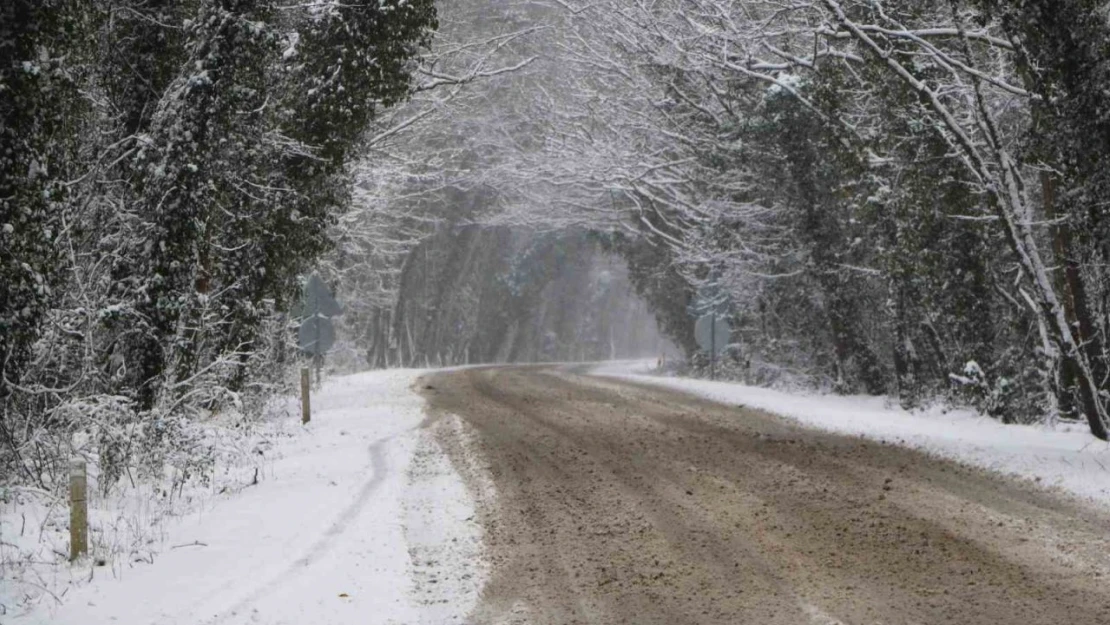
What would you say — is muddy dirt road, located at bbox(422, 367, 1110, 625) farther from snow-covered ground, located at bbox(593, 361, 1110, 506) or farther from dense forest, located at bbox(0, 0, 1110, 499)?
dense forest, located at bbox(0, 0, 1110, 499)

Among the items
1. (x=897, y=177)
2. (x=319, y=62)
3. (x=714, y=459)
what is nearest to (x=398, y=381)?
(x=319, y=62)

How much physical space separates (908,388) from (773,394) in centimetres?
354

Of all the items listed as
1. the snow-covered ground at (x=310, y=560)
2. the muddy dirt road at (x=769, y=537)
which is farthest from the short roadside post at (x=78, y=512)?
the muddy dirt road at (x=769, y=537)

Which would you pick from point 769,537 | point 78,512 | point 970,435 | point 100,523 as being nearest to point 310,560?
point 78,512

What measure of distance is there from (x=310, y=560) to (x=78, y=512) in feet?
6.56

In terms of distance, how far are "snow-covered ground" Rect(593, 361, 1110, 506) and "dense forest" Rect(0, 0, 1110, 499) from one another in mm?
826

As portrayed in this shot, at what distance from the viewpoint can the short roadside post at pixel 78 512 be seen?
29.6ft

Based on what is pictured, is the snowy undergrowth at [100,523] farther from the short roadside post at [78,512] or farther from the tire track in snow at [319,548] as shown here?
the tire track in snow at [319,548]

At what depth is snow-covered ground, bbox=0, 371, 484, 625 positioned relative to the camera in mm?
7754

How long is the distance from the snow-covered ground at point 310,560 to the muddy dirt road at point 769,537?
17.7 inches

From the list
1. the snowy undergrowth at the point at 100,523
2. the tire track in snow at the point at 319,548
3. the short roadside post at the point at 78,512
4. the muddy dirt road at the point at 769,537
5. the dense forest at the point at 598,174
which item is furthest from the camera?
the dense forest at the point at 598,174

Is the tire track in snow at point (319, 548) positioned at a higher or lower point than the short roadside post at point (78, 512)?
lower

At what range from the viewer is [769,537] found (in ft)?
31.3

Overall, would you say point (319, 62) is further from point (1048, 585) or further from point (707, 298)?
point (707, 298)
